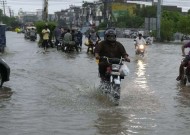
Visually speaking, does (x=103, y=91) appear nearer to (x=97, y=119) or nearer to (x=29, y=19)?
(x=97, y=119)

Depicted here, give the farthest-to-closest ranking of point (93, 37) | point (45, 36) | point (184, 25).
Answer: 1. point (184, 25)
2. point (45, 36)
3. point (93, 37)

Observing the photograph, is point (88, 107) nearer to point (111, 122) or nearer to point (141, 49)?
point (111, 122)

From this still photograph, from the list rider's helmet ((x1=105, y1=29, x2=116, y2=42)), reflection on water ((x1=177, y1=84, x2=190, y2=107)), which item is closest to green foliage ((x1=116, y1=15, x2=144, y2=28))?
reflection on water ((x1=177, y1=84, x2=190, y2=107))

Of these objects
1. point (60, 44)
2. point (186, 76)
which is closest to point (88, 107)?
point (186, 76)

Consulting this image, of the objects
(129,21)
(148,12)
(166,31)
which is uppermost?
(148,12)

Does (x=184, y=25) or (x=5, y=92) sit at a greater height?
(x=184, y=25)

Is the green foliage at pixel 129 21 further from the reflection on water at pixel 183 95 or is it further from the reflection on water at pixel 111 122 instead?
the reflection on water at pixel 111 122

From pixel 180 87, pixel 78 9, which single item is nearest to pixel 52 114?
pixel 180 87

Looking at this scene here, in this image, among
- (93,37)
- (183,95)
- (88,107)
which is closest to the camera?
(88,107)

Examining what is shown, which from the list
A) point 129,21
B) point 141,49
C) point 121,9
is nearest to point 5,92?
point 141,49

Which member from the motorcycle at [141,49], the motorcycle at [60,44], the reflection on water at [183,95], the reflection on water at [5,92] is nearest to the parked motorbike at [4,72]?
the reflection on water at [5,92]

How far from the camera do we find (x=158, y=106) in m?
9.87

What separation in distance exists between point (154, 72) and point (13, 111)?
9.30 m

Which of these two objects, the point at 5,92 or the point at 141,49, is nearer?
the point at 5,92
